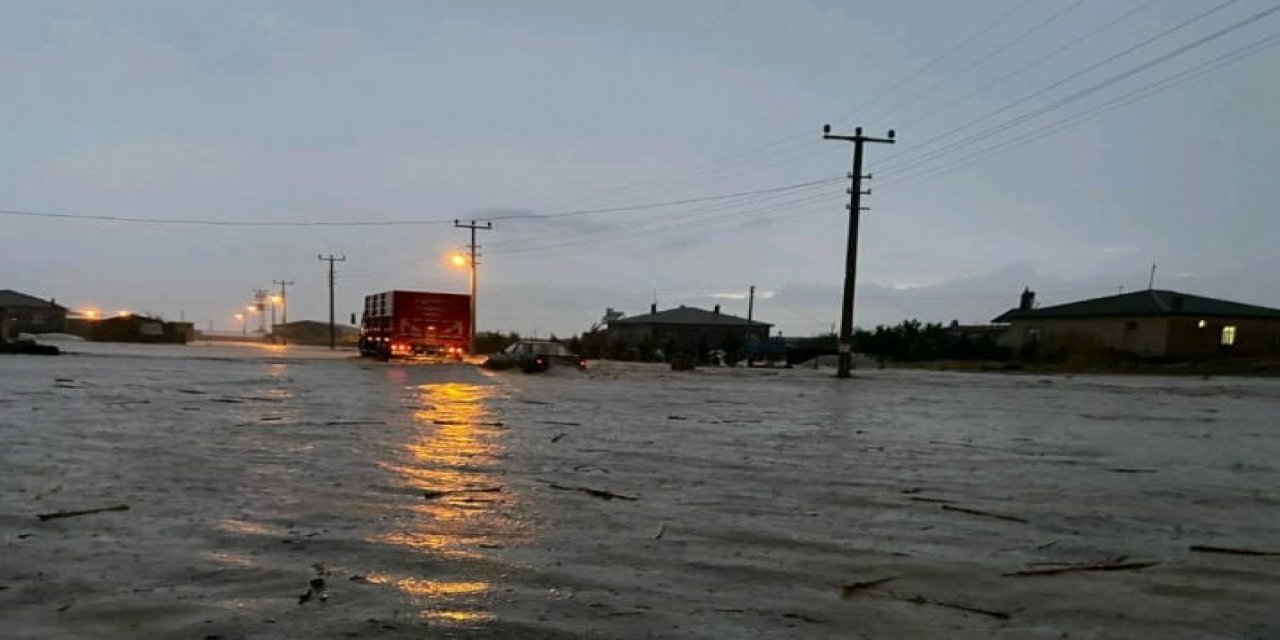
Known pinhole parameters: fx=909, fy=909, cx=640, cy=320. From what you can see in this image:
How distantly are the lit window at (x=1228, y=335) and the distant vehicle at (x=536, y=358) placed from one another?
42478 mm

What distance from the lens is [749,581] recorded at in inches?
183

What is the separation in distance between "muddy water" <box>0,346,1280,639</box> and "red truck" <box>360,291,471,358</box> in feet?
78.9

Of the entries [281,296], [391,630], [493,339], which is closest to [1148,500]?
[391,630]

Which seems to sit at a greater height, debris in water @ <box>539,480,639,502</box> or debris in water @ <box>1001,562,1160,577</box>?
debris in water @ <box>1001,562,1160,577</box>

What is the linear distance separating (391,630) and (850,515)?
12.4 feet

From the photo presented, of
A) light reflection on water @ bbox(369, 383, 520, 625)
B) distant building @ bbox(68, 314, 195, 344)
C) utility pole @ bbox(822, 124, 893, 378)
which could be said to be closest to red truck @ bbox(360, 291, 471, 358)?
utility pole @ bbox(822, 124, 893, 378)

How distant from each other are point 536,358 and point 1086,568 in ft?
94.2

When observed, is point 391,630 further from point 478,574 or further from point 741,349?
point 741,349

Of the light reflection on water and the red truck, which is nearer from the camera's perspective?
the light reflection on water

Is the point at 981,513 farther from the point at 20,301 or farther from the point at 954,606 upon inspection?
the point at 20,301

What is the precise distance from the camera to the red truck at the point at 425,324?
37.4 meters

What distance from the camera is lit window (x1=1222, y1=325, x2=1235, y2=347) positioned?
54781 millimetres

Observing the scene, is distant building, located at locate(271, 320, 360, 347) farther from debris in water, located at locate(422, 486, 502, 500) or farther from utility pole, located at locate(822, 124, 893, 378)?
debris in water, located at locate(422, 486, 502, 500)

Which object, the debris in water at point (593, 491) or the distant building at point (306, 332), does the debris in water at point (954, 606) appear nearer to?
the debris in water at point (593, 491)
